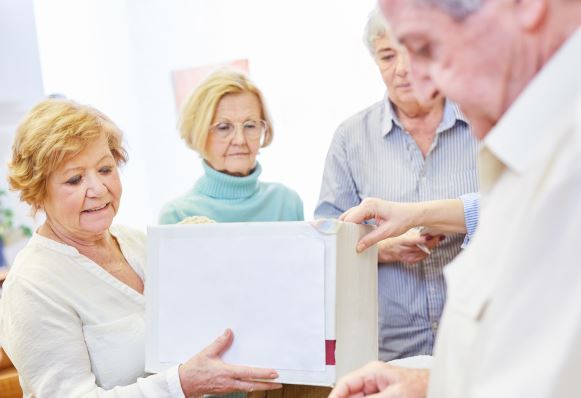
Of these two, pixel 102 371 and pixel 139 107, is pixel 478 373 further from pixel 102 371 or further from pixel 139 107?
pixel 139 107

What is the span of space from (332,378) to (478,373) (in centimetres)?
58

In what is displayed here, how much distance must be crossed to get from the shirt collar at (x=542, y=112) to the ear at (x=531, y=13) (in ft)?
0.10

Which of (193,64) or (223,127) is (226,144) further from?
(193,64)

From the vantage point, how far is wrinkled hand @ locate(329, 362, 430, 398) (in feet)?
2.76

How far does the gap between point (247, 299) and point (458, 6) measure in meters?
0.71

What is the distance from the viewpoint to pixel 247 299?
1.16m

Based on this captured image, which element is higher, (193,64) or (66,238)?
(193,64)

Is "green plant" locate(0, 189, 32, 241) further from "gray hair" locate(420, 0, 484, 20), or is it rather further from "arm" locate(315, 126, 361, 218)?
"gray hair" locate(420, 0, 484, 20)

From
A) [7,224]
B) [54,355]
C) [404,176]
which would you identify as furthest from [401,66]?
[7,224]

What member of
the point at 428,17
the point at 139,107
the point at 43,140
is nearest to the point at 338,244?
the point at 428,17

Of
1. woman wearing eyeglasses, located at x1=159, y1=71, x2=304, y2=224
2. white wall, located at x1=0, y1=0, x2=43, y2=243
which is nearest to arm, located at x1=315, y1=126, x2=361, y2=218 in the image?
woman wearing eyeglasses, located at x1=159, y1=71, x2=304, y2=224

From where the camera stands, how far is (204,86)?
6.55 feet

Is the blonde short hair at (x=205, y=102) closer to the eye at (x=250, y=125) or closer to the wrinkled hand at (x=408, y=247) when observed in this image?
the eye at (x=250, y=125)

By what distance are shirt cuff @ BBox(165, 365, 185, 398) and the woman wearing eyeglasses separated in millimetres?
758
